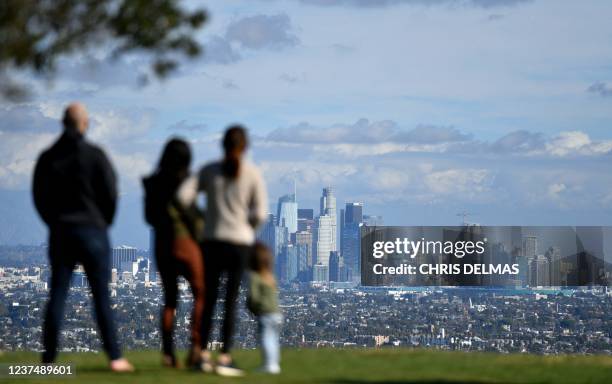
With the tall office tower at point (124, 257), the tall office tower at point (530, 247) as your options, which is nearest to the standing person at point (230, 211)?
the tall office tower at point (530, 247)

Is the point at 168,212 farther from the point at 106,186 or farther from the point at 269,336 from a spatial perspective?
the point at 269,336

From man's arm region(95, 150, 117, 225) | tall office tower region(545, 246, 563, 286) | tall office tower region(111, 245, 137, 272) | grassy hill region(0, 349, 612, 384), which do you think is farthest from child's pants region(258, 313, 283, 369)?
tall office tower region(111, 245, 137, 272)

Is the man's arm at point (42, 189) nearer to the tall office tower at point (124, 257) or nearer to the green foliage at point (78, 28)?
the green foliage at point (78, 28)

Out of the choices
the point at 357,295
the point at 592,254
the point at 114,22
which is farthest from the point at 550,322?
the point at 114,22

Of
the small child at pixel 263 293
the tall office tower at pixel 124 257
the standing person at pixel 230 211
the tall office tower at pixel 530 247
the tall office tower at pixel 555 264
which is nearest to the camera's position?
the standing person at pixel 230 211

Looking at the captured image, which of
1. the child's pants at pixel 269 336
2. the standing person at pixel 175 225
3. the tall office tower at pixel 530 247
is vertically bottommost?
the child's pants at pixel 269 336

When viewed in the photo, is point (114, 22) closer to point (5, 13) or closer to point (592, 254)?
point (5, 13)
